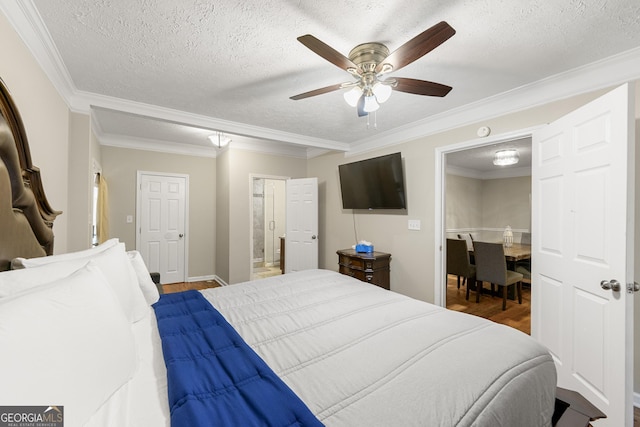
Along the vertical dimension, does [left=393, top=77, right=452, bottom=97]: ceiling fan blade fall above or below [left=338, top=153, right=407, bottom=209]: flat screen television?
above

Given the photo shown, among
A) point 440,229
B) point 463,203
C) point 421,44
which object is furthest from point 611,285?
point 463,203

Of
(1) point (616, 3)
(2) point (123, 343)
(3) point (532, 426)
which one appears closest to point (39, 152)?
(2) point (123, 343)

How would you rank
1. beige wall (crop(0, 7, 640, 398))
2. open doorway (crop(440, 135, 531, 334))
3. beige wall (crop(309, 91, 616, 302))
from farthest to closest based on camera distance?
1. open doorway (crop(440, 135, 531, 334))
2. beige wall (crop(309, 91, 616, 302))
3. beige wall (crop(0, 7, 640, 398))

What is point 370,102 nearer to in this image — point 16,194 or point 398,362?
point 398,362

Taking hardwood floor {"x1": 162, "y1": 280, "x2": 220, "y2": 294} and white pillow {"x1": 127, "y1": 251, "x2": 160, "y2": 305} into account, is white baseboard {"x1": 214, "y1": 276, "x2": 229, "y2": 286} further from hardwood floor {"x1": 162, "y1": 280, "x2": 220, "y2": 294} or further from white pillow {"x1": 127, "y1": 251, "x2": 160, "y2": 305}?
white pillow {"x1": 127, "y1": 251, "x2": 160, "y2": 305}

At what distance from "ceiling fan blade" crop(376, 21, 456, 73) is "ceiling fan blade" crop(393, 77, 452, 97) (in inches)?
6.4

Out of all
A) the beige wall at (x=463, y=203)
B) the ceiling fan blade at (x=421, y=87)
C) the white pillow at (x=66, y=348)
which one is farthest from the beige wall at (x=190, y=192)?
the beige wall at (x=463, y=203)

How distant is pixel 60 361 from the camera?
686mm

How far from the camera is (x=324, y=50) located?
144 cm

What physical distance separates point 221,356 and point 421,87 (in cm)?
194

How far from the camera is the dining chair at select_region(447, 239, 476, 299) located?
12.8 feet

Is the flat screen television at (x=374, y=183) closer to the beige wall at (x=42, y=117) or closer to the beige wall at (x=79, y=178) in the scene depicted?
the beige wall at (x=79, y=178)

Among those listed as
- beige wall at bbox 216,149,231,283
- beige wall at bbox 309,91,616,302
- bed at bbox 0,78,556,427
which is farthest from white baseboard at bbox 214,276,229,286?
bed at bbox 0,78,556,427

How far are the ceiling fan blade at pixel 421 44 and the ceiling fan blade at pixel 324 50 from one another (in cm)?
24
